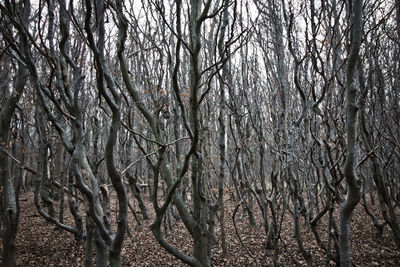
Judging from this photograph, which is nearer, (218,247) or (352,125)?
(352,125)

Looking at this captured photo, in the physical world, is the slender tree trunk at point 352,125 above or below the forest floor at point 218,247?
above

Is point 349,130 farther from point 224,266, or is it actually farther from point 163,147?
point 224,266

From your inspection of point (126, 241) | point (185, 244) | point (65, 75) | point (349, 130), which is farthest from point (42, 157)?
point (349, 130)

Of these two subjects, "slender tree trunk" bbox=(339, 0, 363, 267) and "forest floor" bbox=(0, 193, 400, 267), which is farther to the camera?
"forest floor" bbox=(0, 193, 400, 267)

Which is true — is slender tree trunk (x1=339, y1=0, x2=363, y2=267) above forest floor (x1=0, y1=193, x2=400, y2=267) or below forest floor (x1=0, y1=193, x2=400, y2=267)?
above

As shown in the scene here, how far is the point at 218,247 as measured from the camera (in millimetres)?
5801

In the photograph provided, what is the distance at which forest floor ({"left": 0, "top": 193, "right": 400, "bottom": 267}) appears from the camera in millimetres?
4754

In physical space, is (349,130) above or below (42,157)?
below

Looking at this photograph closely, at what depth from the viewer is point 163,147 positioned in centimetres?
198

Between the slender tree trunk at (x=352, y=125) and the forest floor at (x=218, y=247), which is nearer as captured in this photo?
the slender tree trunk at (x=352, y=125)

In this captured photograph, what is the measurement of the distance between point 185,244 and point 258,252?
72.2 inches

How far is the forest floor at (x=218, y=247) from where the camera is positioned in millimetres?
4754

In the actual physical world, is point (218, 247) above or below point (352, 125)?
below

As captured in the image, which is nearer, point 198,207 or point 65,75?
point 198,207
